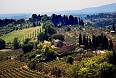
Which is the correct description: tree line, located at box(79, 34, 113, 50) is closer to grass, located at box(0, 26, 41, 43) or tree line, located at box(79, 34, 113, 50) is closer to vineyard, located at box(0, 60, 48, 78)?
vineyard, located at box(0, 60, 48, 78)

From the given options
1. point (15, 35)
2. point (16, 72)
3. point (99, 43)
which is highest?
point (99, 43)

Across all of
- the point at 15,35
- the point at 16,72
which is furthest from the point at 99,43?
the point at 15,35

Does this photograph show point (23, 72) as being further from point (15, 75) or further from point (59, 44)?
point (59, 44)

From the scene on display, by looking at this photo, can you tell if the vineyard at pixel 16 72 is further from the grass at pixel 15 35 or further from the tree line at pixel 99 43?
the grass at pixel 15 35

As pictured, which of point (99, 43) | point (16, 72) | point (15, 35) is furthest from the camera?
point (15, 35)

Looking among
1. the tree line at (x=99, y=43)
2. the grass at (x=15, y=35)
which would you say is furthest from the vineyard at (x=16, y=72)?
the grass at (x=15, y=35)

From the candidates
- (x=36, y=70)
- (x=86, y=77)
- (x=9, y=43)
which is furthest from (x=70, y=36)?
(x=86, y=77)

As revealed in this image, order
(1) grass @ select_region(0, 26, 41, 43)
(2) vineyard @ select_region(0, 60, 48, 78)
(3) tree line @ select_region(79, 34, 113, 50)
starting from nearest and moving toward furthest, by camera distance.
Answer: (2) vineyard @ select_region(0, 60, 48, 78) < (3) tree line @ select_region(79, 34, 113, 50) < (1) grass @ select_region(0, 26, 41, 43)

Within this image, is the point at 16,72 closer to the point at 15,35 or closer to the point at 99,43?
the point at 99,43

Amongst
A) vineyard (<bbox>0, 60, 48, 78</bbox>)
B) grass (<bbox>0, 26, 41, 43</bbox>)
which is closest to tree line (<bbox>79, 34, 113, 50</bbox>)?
vineyard (<bbox>0, 60, 48, 78</bbox>)

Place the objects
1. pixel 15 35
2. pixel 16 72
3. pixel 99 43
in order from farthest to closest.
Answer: pixel 15 35
pixel 99 43
pixel 16 72

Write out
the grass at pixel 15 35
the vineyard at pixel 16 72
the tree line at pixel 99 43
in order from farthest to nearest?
1. the grass at pixel 15 35
2. the tree line at pixel 99 43
3. the vineyard at pixel 16 72

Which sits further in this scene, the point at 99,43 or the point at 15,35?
the point at 15,35
